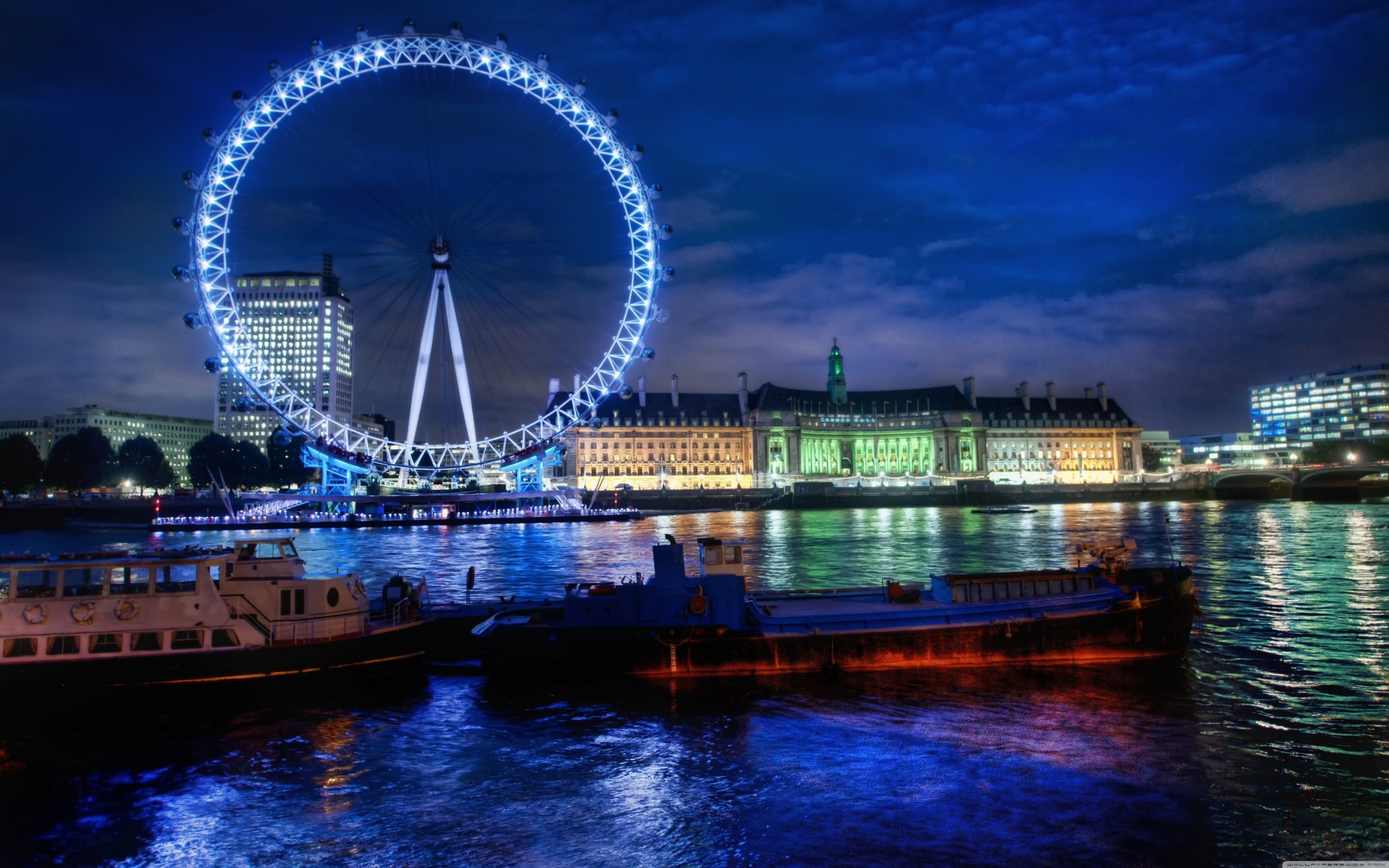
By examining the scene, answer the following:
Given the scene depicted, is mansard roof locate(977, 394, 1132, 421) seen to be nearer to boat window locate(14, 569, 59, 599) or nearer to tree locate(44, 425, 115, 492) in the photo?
tree locate(44, 425, 115, 492)

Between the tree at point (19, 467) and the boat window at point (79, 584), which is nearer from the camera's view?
the boat window at point (79, 584)

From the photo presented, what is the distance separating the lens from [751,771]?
17.9 metres

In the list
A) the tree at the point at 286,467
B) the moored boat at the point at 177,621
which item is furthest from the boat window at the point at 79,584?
the tree at the point at 286,467

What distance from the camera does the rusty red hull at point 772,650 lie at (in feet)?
82.9

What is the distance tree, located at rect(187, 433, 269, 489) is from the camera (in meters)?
134

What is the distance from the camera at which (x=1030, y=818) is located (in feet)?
50.7

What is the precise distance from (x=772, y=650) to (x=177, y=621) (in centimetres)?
1632

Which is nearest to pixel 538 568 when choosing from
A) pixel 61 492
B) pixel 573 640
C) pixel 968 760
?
pixel 573 640

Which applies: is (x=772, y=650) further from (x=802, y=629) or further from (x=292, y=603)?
(x=292, y=603)

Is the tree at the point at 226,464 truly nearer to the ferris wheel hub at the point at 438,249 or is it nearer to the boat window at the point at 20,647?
the ferris wheel hub at the point at 438,249

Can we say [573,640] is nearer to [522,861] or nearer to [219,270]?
[522,861]

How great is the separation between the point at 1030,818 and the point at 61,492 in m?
173

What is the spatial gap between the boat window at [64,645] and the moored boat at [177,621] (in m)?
0.03

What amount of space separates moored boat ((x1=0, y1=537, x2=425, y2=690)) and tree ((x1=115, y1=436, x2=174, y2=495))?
130 m
